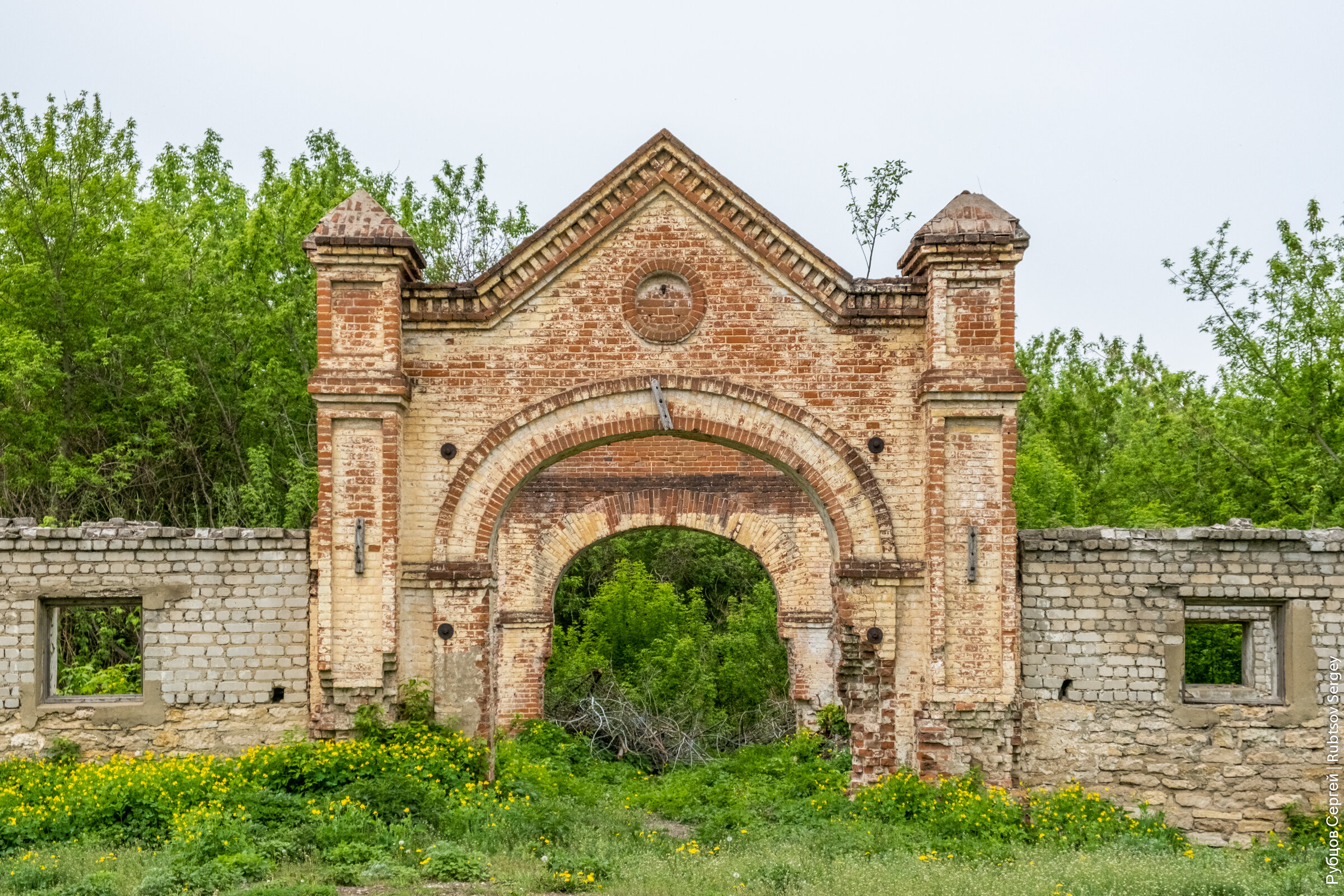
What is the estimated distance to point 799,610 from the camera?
50.9 feet

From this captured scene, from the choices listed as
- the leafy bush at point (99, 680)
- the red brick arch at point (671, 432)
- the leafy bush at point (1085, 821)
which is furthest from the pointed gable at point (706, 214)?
the leafy bush at point (99, 680)

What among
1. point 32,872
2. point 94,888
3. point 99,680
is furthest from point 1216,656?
point 99,680

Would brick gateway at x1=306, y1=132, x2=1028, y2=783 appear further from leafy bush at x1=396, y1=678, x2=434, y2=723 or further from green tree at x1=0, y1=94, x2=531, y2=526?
green tree at x1=0, y1=94, x2=531, y2=526

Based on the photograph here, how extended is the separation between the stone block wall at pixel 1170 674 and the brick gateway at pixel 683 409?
0.52 m

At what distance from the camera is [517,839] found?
28.2 ft

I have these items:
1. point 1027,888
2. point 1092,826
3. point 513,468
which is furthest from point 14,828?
point 1092,826

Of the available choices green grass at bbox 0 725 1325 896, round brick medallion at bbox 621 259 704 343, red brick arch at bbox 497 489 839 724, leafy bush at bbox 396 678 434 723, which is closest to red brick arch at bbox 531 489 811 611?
red brick arch at bbox 497 489 839 724

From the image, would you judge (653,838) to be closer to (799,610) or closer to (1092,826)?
(1092,826)

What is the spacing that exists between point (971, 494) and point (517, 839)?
16.2ft

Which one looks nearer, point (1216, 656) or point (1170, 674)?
point (1170, 674)

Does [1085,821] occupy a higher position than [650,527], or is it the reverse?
[650,527]

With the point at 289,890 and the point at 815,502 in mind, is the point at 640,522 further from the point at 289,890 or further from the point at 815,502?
the point at 289,890

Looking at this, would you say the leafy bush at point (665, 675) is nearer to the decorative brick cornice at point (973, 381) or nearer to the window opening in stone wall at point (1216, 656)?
the window opening in stone wall at point (1216, 656)

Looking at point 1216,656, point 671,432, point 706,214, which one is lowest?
point 1216,656
